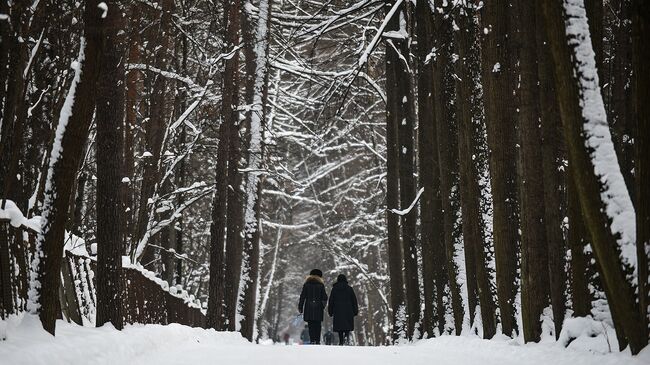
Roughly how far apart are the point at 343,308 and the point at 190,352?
27.8 ft

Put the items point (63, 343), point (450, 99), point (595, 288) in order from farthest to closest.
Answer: point (450, 99), point (595, 288), point (63, 343)

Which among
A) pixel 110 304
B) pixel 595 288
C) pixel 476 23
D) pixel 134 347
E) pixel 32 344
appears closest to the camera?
pixel 32 344

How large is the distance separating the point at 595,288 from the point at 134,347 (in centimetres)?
447

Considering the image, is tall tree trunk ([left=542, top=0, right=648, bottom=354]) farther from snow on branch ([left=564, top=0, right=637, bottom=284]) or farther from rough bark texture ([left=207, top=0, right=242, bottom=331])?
rough bark texture ([left=207, top=0, right=242, bottom=331])

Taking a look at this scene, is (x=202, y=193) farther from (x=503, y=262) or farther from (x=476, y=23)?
(x=503, y=262)

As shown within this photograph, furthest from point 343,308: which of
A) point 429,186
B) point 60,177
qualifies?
point 60,177

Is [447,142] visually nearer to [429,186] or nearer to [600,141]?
[429,186]

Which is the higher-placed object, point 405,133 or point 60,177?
point 405,133

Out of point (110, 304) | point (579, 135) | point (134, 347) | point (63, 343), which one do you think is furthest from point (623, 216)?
point (110, 304)

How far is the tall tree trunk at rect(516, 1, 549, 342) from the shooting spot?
8.97 metres

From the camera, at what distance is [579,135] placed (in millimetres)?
5953

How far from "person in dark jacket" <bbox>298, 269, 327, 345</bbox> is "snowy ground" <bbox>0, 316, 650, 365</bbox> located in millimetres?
4626

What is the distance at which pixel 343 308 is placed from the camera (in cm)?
1769

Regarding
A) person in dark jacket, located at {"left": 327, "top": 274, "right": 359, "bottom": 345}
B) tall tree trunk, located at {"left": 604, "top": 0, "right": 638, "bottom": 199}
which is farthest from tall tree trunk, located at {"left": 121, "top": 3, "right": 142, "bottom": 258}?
tall tree trunk, located at {"left": 604, "top": 0, "right": 638, "bottom": 199}
